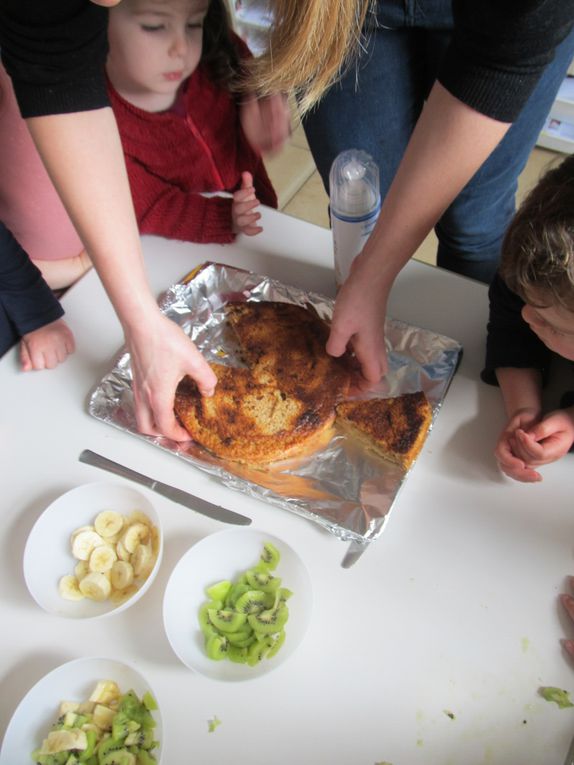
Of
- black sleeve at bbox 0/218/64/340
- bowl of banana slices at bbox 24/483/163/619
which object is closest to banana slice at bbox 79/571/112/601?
bowl of banana slices at bbox 24/483/163/619

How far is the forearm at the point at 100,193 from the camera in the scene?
75cm

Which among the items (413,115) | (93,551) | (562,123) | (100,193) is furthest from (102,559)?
(562,123)

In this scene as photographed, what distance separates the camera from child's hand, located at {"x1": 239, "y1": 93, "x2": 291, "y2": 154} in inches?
44.9

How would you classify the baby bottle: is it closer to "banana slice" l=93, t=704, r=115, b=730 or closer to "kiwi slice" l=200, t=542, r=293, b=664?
"kiwi slice" l=200, t=542, r=293, b=664

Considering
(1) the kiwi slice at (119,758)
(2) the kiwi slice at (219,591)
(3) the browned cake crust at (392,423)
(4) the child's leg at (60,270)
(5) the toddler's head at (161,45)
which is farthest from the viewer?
(4) the child's leg at (60,270)

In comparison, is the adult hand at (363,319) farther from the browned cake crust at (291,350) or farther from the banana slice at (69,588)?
the banana slice at (69,588)

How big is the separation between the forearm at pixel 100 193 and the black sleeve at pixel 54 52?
0.02 m

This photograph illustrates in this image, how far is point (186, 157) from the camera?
1192mm

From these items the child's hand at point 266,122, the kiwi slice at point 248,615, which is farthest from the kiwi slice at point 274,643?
the child's hand at point 266,122

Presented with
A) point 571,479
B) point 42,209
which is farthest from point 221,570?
point 42,209

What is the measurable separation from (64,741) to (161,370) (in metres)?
0.46

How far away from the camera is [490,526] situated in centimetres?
78

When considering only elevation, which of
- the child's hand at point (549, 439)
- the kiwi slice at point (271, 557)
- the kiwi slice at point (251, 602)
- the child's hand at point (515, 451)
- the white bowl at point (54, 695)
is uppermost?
the child's hand at point (549, 439)

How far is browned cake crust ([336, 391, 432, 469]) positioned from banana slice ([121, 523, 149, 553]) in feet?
1.08
